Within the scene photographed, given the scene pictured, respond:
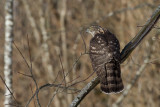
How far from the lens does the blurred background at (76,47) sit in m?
9.04

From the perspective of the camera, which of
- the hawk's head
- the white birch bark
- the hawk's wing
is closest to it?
the hawk's wing

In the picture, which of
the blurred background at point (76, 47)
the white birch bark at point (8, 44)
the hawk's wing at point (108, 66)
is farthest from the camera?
the blurred background at point (76, 47)

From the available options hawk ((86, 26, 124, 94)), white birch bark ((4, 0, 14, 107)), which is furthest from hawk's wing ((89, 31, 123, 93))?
white birch bark ((4, 0, 14, 107))

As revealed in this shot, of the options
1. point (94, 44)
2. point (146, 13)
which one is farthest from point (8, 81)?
point (146, 13)

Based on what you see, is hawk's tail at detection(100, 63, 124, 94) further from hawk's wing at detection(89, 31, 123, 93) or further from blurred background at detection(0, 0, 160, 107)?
blurred background at detection(0, 0, 160, 107)

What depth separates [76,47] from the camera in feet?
34.8

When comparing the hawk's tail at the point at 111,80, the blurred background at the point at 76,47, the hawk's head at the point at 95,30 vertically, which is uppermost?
Answer: the hawk's head at the point at 95,30

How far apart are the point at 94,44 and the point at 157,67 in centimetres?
501

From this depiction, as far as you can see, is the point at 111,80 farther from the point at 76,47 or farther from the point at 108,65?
the point at 76,47

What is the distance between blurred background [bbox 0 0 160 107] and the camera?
29.6 feet

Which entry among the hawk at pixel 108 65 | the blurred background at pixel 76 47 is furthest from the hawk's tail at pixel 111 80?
the blurred background at pixel 76 47

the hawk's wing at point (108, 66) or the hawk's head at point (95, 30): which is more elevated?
the hawk's head at point (95, 30)

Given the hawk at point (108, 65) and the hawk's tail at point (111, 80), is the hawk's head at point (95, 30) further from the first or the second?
the hawk's tail at point (111, 80)

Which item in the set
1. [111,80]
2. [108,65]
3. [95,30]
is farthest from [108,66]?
[95,30]
